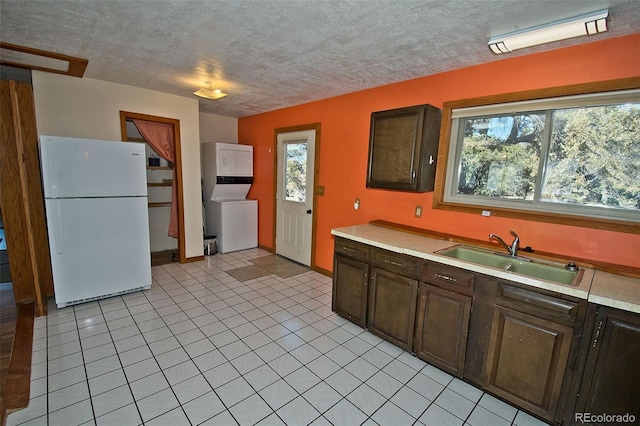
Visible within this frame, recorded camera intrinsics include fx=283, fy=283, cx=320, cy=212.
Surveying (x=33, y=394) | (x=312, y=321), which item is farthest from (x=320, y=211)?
(x=33, y=394)

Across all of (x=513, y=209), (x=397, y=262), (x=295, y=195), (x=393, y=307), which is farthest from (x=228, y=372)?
(x=295, y=195)

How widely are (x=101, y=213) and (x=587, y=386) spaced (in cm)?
421

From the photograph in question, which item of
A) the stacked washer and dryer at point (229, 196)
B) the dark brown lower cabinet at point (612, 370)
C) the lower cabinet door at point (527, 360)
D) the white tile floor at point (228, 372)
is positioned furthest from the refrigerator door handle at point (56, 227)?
the dark brown lower cabinet at point (612, 370)

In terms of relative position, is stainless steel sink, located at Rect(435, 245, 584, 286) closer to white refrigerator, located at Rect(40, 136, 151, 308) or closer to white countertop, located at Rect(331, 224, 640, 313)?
white countertop, located at Rect(331, 224, 640, 313)

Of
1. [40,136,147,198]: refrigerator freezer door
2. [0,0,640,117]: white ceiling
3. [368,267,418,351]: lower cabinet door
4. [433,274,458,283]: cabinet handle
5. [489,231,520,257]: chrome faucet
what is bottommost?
[368,267,418,351]: lower cabinet door

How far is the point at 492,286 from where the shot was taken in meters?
1.92

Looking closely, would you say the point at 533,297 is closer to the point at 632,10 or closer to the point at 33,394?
the point at 632,10

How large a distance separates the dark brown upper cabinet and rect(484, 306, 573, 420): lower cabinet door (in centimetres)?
128

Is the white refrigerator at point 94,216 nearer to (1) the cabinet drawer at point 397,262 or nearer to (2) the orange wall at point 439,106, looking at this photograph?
(2) the orange wall at point 439,106

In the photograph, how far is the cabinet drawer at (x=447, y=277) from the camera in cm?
203

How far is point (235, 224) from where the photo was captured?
199 inches

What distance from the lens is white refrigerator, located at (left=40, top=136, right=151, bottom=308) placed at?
2.77 meters

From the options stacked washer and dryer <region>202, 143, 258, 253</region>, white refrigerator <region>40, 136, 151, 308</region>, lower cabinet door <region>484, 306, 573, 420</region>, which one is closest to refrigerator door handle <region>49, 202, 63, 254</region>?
white refrigerator <region>40, 136, 151, 308</region>

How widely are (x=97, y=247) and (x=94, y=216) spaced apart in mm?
335
